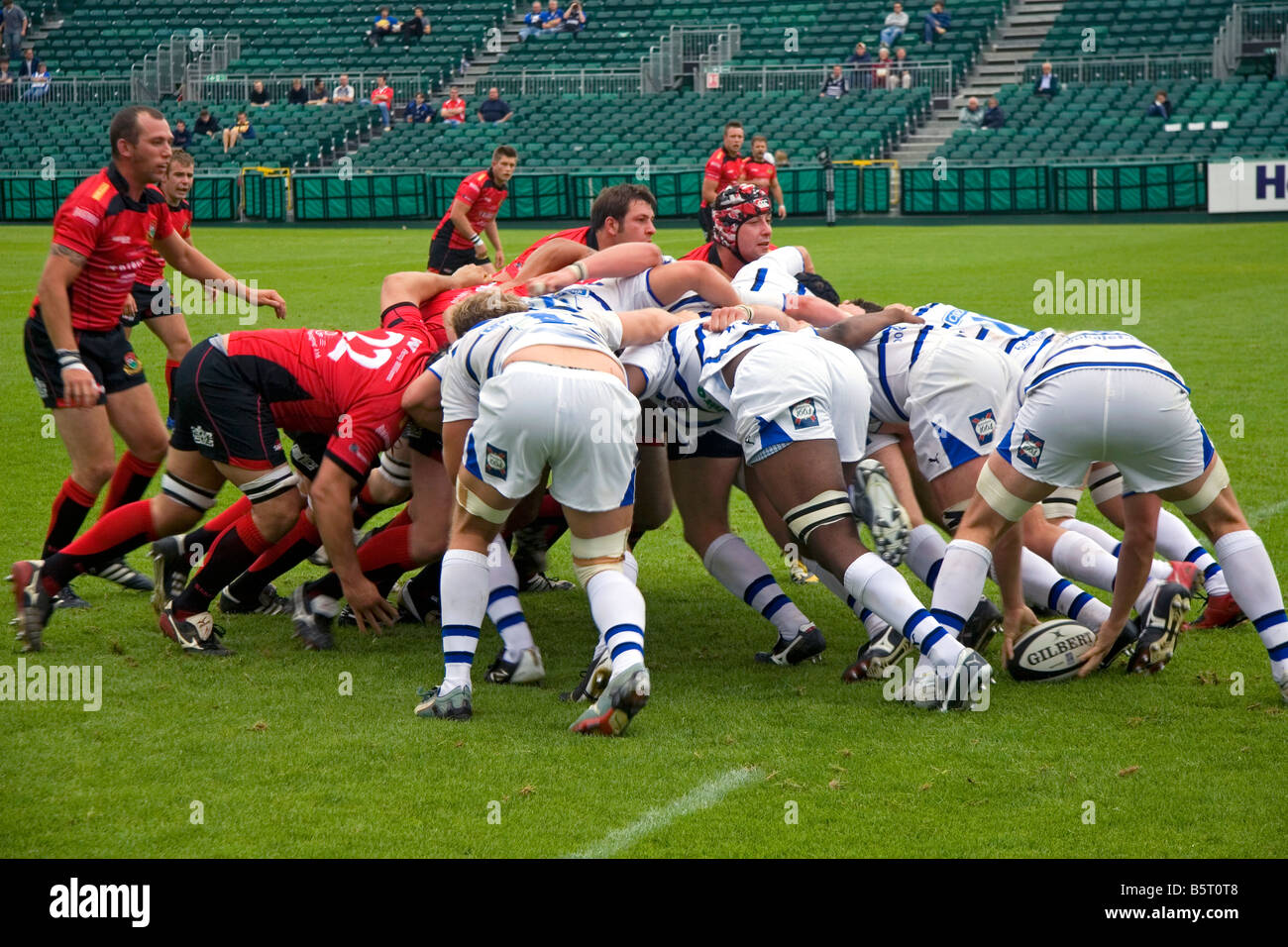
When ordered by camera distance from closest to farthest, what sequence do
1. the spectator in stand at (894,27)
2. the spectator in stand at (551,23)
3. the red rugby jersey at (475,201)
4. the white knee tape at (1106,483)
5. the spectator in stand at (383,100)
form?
1. the white knee tape at (1106,483)
2. the red rugby jersey at (475,201)
3. the spectator in stand at (894,27)
4. the spectator in stand at (383,100)
5. the spectator in stand at (551,23)

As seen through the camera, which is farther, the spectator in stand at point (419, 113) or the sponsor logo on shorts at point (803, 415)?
the spectator in stand at point (419, 113)

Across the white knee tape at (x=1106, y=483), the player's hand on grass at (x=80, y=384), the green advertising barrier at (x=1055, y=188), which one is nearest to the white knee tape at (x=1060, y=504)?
the white knee tape at (x=1106, y=483)

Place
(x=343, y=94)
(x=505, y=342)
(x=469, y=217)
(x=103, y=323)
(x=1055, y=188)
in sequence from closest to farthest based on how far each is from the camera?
(x=505, y=342), (x=103, y=323), (x=469, y=217), (x=1055, y=188), (x=343, y=94)

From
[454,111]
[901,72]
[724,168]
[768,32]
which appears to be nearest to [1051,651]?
[724,168]

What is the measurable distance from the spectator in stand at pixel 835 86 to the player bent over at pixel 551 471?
29.3 metres

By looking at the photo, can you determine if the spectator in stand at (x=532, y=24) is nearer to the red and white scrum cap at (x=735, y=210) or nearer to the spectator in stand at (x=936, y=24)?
the spectator in stand at (x=936, y=24)

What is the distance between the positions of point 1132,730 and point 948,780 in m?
0.86

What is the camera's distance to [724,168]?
21375 millimetres

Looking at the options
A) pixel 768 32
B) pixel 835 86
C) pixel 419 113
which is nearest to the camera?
pixel 835 86

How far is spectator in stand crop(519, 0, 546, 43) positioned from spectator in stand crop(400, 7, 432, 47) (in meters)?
2.65

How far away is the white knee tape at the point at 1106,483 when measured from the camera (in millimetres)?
6281

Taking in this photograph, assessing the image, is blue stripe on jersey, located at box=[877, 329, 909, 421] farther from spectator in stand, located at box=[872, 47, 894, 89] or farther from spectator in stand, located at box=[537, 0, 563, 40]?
spectator in stand, located at box=[537, 0, 563, 40]

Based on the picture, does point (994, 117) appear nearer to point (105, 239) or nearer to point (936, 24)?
point (936, 24)

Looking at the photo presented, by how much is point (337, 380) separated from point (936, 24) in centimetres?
3082
